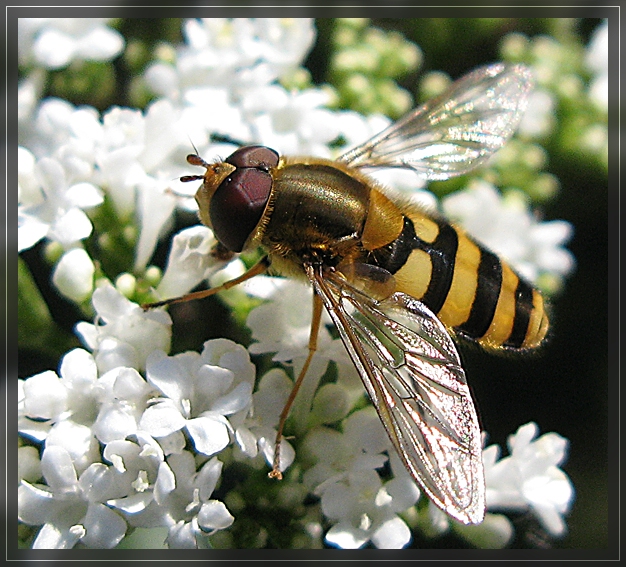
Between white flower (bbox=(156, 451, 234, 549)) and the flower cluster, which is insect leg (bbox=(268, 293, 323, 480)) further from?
white flower (bbox=(156, 451, 234, 549))

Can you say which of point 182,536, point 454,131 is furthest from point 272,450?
point 454,131

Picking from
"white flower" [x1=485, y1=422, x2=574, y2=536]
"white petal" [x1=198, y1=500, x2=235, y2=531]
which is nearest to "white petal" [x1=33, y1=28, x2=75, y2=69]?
"white petal" [x1=198, y1=500, x2=235, y2=531]

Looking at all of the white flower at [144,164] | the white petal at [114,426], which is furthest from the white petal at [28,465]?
the white flower at [144,164]

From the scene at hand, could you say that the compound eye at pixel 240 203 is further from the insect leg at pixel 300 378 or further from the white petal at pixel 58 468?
the white petal at pixel 58 468

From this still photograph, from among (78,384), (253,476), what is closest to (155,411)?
(78,384)

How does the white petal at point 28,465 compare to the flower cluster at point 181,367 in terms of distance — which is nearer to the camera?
the flower cluster at point 181,367

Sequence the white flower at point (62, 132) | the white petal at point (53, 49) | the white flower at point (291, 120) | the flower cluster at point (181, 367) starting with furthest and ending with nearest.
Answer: the white petal at point (53, 49) < the white flower at point (291, 120) < the white flower at point (62, 132) < the flower cluster at point (181, 367)
